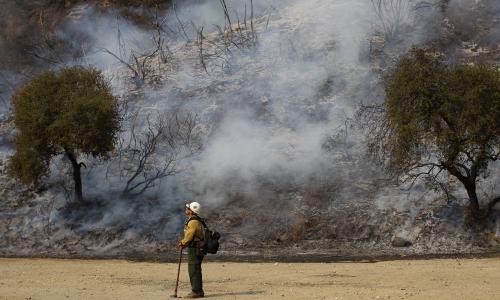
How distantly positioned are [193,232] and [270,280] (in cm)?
280

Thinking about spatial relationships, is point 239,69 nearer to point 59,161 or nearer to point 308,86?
point 308,86

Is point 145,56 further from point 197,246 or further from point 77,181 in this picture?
point 197,246

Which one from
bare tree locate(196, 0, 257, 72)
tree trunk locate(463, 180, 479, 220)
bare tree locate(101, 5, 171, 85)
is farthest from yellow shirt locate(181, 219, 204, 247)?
bare tree locate(196, 0, 257, 72)

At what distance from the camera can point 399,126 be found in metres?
19.8

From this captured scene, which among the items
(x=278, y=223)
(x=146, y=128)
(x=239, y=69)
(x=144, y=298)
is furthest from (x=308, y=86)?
(x=144, y=298)

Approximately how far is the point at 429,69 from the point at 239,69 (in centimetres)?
1147

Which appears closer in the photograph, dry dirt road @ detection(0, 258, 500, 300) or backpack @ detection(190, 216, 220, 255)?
dry dirt road @ detection(0, 258, 500, 300)

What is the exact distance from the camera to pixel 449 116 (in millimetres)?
19422

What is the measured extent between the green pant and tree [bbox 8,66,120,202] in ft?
38.7

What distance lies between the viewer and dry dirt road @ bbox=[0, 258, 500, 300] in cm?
1053

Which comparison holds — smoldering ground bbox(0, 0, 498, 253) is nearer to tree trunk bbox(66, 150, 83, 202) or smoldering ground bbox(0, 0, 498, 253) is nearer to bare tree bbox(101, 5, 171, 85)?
bare tree bbox(101, 5, 171, 85)

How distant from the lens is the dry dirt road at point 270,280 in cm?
1053

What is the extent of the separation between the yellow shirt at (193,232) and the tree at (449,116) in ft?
A: 33.3

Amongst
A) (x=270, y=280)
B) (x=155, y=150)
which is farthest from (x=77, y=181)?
(x=270, y=280)
